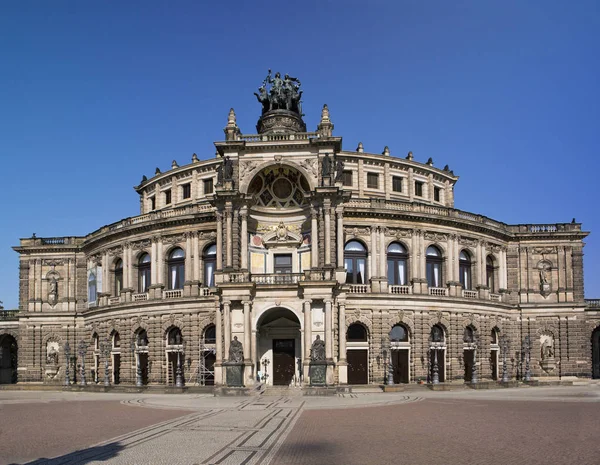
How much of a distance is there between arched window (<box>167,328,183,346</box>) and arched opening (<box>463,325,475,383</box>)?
86.3 feet

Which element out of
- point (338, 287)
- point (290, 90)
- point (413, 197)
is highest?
point (290, 90)

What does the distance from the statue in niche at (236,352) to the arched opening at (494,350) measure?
2785 centimetres

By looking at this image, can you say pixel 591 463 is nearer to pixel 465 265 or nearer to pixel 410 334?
pixel 410 334

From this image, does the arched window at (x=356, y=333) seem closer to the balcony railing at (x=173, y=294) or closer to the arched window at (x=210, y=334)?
the arched window at (x=210, y=334)

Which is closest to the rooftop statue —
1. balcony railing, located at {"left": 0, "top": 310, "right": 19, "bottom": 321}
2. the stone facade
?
the stone facade

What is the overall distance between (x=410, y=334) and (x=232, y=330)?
55.8 ft

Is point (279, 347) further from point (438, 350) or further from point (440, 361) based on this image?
point (440, 361)

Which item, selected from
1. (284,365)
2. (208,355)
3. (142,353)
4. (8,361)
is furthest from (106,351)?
(8,361)

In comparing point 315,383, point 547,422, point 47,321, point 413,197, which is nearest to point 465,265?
point 413,197

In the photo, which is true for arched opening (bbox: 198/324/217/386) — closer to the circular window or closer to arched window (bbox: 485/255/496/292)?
the circular window

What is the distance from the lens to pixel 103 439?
2344 cm

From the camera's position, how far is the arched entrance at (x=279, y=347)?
54938mm

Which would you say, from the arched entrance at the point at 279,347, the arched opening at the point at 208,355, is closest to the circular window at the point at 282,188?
the arched entrance at the point at 279,347

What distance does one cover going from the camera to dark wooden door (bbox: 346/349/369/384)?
56969mm
